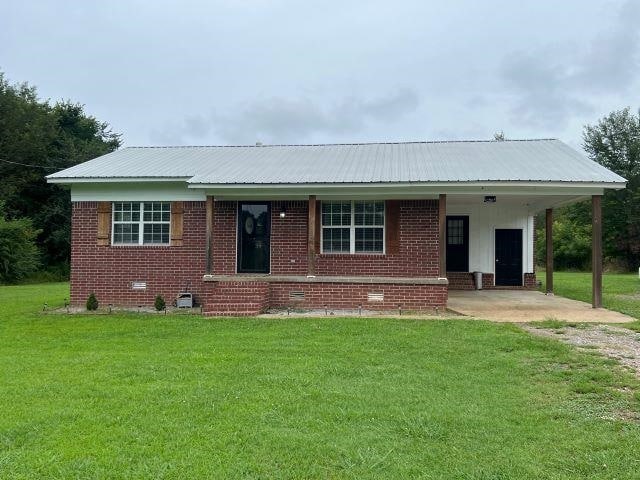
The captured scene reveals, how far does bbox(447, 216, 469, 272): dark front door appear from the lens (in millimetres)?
16250

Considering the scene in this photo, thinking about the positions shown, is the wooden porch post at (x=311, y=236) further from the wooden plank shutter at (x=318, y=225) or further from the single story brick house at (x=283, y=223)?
the wooden plank shutter at (x=318, y=225)

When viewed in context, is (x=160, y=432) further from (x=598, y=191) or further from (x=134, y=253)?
(x=598, y=191)

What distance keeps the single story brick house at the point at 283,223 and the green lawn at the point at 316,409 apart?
3.87m

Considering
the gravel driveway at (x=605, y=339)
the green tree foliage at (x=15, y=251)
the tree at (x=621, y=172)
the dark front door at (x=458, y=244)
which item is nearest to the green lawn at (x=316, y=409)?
the gravel driveway at (x=605, y=339)

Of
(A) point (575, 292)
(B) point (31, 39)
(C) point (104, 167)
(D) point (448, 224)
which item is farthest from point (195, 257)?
(B) point (31, 39)

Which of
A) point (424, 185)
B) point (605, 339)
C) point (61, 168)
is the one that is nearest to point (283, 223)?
point (424, 185)

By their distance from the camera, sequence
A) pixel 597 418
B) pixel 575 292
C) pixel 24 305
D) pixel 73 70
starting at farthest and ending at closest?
pixel 73 70 < pixel 575 292 < pixel 24 305 < pixel 597 418

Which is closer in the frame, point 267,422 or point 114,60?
point 267,422

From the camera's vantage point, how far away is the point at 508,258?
16266 millimetres

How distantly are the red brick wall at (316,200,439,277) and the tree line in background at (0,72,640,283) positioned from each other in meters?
21.9

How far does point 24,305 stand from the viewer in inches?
537

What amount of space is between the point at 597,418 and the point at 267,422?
2.76 meters

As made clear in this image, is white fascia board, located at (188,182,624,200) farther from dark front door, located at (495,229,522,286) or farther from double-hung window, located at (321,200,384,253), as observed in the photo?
dark front door, located at (495,229,522,286)

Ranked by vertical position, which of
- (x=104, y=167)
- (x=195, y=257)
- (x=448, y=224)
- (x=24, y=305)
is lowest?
(x=24, y=305)
